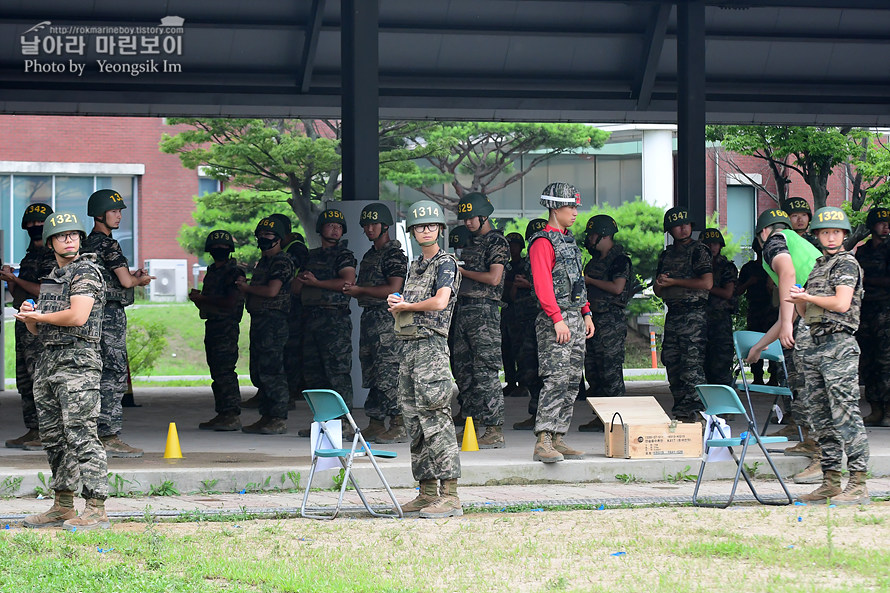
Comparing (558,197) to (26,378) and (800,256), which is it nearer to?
(800,256)

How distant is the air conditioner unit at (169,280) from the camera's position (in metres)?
38.3

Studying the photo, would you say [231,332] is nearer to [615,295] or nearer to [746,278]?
[615,295]

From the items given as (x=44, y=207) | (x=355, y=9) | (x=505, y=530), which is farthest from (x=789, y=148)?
(x=505, y=530)

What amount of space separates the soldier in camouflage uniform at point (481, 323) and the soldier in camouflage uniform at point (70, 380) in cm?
417

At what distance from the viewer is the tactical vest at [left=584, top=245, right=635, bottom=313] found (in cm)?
1295

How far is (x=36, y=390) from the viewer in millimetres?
8312

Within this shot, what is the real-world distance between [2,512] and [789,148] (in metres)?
23.2

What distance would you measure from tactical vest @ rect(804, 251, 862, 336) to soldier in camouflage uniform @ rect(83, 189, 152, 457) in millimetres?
5537

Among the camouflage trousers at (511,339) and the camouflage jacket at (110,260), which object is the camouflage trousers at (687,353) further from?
the camouflage jacket at (110,260)

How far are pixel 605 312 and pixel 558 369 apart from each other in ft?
10.9

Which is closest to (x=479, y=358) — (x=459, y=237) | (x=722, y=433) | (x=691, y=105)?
(x=459, y=237)

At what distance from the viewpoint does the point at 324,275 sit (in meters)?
12.7

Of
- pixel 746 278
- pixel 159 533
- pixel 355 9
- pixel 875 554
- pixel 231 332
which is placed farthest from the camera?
pixel 746 278

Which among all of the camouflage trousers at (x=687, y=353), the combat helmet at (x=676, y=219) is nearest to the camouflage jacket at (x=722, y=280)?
the combat helmet at (x=676, y=219)
